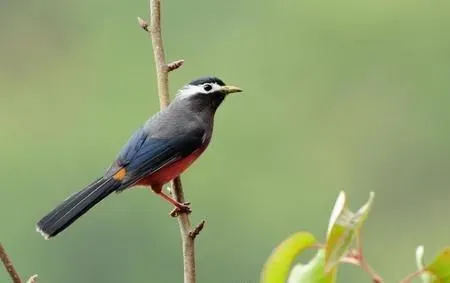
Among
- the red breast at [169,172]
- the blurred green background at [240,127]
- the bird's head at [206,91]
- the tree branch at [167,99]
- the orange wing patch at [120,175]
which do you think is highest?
the tree branch at [167,99]

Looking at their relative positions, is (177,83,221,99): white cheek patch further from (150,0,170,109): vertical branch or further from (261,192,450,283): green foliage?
(261,192,450,283): green foliage

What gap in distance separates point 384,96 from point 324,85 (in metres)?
1.92

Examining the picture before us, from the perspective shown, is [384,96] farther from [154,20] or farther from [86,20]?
[154,20]

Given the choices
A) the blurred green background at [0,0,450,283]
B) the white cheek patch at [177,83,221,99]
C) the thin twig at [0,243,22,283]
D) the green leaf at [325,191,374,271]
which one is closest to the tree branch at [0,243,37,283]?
the thin twig at [0,243,22,283]

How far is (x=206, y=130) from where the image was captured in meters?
5.05

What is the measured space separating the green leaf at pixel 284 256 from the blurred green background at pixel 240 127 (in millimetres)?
15781

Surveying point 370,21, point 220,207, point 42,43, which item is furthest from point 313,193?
point 42,43

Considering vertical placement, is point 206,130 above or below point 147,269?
above

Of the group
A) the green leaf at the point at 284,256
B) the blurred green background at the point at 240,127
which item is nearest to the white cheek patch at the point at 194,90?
the green leaf at the point at 284,256

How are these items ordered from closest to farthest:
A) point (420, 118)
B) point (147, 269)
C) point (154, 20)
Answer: point (154, 20), point (147, 269), point (420, 118)

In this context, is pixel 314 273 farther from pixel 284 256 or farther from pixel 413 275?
pixel 413 275

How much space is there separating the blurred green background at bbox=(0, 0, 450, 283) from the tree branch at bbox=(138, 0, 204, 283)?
1392 centimetres

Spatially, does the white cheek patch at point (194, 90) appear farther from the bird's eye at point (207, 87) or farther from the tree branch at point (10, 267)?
the tree branch at point (10, 267)

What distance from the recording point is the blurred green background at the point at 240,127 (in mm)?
21375
